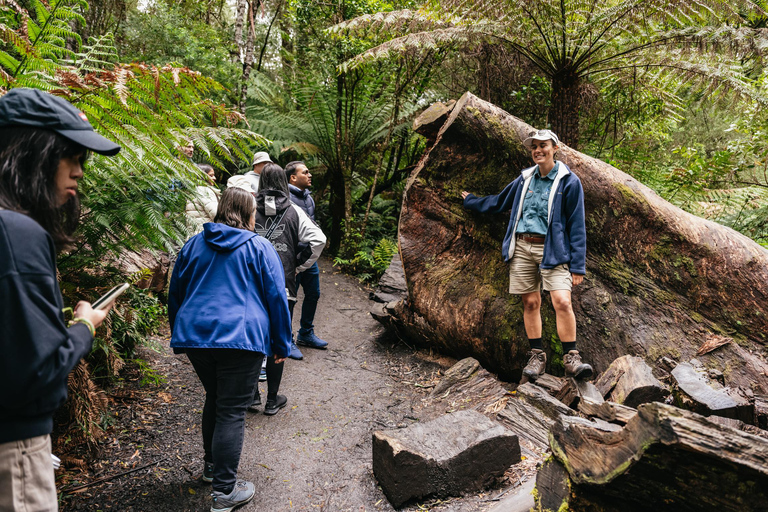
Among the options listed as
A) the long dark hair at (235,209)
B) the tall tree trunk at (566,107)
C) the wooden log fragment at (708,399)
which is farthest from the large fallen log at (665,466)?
the tall tree trunk at (566,107)

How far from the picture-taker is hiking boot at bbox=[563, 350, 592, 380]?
366cm

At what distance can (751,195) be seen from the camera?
7293 mm

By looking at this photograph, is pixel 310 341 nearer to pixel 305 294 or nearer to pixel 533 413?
pixel 305 294

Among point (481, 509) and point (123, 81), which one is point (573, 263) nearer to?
point (481, 509)

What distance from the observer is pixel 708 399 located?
9.47ft

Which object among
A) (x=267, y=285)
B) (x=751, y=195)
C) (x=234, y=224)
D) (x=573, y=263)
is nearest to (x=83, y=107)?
(x=234, y=224)

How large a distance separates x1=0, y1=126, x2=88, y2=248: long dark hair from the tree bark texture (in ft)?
12.9

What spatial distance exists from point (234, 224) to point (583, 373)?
9.91 feet

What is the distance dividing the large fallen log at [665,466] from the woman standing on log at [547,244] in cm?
167

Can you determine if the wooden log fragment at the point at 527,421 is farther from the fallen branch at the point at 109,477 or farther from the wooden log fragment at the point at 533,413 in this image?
the fallen branch at the point at 109,477

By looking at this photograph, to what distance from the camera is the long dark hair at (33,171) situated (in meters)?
1.35

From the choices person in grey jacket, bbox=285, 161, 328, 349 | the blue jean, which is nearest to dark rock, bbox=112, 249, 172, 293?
the blue jean

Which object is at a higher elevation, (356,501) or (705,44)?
(705,44)

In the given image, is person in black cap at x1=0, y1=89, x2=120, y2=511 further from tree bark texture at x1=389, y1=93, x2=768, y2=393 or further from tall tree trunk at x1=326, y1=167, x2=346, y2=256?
tall tree trunk at x1=326, y1=167, x2=346, y2=256
